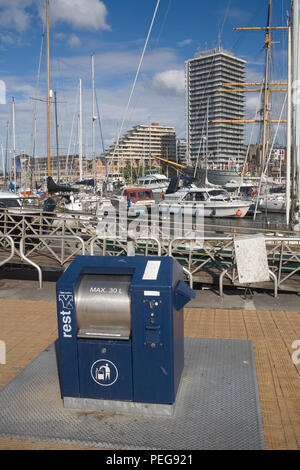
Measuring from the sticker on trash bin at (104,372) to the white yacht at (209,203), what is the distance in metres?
30.0

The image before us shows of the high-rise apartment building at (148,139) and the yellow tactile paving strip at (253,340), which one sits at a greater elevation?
the high-rise apartment building at (148,139)

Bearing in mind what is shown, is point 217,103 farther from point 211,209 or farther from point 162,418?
point 162,418

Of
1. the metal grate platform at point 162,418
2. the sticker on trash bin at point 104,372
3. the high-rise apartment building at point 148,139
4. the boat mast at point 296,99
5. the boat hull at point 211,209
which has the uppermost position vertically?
the high-rise apartment building at point 148,139

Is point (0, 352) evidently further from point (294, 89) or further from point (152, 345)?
point (294, 89)

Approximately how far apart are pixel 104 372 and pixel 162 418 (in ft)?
2.14

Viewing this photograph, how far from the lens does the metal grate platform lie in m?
3.62

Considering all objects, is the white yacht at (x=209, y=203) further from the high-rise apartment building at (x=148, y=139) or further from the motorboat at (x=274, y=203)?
the high-rise apartment building at (x=148, y=139)

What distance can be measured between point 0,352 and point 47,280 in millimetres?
4246

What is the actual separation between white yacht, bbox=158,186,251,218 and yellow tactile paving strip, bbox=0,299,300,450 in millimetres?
26924

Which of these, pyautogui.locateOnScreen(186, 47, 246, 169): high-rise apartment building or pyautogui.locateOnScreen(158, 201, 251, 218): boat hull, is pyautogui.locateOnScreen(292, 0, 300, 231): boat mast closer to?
pyautogui.locateOnScreen(158, 201, 251, 218): boat hull

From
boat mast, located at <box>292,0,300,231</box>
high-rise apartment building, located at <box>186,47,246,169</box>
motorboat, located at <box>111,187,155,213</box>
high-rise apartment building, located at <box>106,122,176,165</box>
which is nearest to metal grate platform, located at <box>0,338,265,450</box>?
boat mast, located at <box>292,0,300,231</box>

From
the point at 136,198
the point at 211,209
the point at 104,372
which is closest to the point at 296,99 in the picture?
the point at 104,372

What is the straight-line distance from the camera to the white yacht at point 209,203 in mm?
34531

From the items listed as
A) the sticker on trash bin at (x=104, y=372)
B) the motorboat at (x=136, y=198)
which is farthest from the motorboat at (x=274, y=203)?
the sticker on trash bin at (x=104, y=372)
